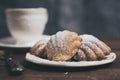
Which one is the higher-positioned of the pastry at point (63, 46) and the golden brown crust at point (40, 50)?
the pastry at point (63, 46)

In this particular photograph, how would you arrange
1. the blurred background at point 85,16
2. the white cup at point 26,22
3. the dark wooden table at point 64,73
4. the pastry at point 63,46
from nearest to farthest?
the dark wooden table at point 64,73, the pastry at point 63,46, the white cup at point 26,22, the blurred background at point 85,16

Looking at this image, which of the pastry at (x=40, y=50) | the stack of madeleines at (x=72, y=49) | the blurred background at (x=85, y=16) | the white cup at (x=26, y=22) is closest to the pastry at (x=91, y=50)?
the stack of madeleines at (x=72, y=49)

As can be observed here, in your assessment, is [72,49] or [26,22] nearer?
[72,49]

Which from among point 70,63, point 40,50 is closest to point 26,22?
point 40,50

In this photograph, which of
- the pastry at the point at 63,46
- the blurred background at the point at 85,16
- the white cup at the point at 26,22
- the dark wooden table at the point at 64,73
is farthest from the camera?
the blurred background at the point at 85,16

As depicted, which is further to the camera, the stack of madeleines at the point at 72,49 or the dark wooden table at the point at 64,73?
the stack of madeleines at the point at 72,49

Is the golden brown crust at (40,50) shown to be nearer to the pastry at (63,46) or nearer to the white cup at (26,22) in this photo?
the pastry at (63,46)

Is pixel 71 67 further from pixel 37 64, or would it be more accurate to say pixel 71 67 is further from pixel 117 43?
pixel 117 43

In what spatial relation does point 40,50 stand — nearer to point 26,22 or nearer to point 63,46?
point 63,46
